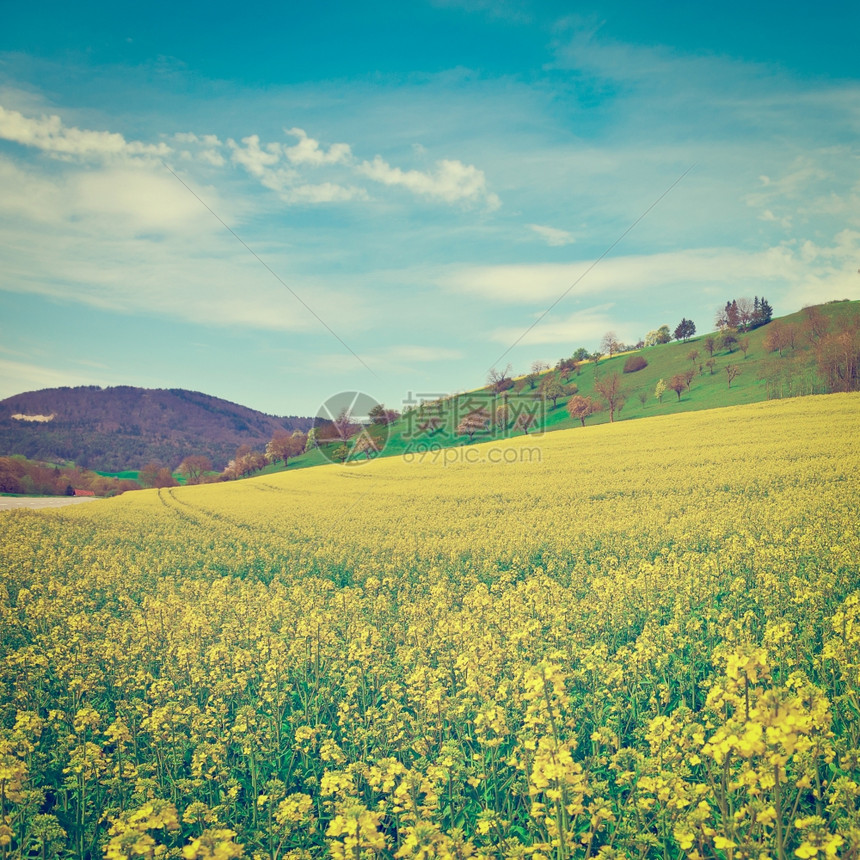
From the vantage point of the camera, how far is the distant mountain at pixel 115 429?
114 metres

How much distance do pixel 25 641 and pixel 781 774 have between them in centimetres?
1018

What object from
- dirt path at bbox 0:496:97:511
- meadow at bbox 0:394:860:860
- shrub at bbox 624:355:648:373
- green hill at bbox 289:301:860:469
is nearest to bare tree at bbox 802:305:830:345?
green hill at bbox 289:301:860:469

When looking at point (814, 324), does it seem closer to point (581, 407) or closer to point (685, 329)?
point (581, 407)

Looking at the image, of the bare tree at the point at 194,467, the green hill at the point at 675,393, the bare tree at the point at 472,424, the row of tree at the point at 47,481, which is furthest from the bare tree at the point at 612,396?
the row of tree at the point at 47,481

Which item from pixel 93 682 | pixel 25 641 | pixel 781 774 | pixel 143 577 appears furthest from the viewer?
pixel 143 577

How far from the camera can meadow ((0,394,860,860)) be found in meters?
3.76

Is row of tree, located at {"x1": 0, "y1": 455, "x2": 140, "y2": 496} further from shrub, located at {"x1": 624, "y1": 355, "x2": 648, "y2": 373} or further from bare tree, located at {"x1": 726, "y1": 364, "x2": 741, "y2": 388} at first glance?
shrub, located at {"x1": 624, "y1": 355, "x2": 648, "y2": 373}

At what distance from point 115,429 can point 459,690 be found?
540ft

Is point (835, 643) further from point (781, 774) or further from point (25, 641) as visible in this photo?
point (25, 641)

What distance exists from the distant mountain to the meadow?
104 metres

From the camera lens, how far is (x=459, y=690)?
5.96 m

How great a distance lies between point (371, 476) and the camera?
108 feet

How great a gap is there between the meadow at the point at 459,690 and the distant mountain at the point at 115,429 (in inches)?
4102

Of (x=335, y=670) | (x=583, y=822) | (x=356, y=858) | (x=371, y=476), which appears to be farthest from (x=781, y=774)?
(x=371, y=476)
